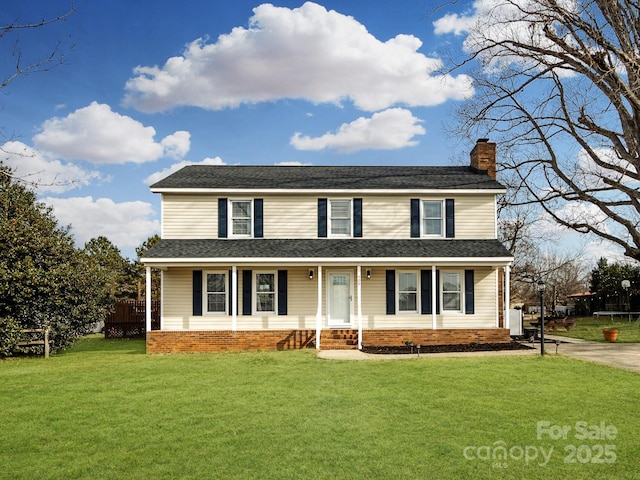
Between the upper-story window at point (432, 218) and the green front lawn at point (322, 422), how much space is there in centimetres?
738

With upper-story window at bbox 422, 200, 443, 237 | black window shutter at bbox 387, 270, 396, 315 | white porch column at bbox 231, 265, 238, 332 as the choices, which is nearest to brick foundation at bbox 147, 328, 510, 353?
white porch column at bbox 231, 265, 238, 332

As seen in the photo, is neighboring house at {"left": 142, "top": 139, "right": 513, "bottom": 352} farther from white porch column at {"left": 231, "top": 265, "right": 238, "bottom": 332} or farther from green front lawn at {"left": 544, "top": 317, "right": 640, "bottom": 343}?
green front lawn at {"left": 544, "top": 317, "right": 640, "bottom": 343}

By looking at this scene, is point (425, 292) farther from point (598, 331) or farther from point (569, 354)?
point (598, 331)

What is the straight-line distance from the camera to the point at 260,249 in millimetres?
19656

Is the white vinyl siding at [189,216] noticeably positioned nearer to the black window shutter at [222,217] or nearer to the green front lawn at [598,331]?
the black window shutter at [222,217]

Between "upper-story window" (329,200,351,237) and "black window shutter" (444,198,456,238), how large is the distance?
3.78 metres

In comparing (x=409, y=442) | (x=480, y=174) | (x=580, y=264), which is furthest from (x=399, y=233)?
(x=580, y=264)

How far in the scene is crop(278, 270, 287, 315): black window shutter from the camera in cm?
2011

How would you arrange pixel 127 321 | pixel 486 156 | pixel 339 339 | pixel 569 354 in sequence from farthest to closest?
pixel 127 321
pixel 486 156
pixel 339 339
pixel 569 354

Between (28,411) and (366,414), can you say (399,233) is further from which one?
(28,411)

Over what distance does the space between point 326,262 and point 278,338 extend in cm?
316

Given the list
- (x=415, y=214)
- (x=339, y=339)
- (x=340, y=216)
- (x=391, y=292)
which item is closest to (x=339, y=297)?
(x=339, y=339)

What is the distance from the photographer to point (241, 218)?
20859 millimetres

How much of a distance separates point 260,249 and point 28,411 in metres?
10.5
